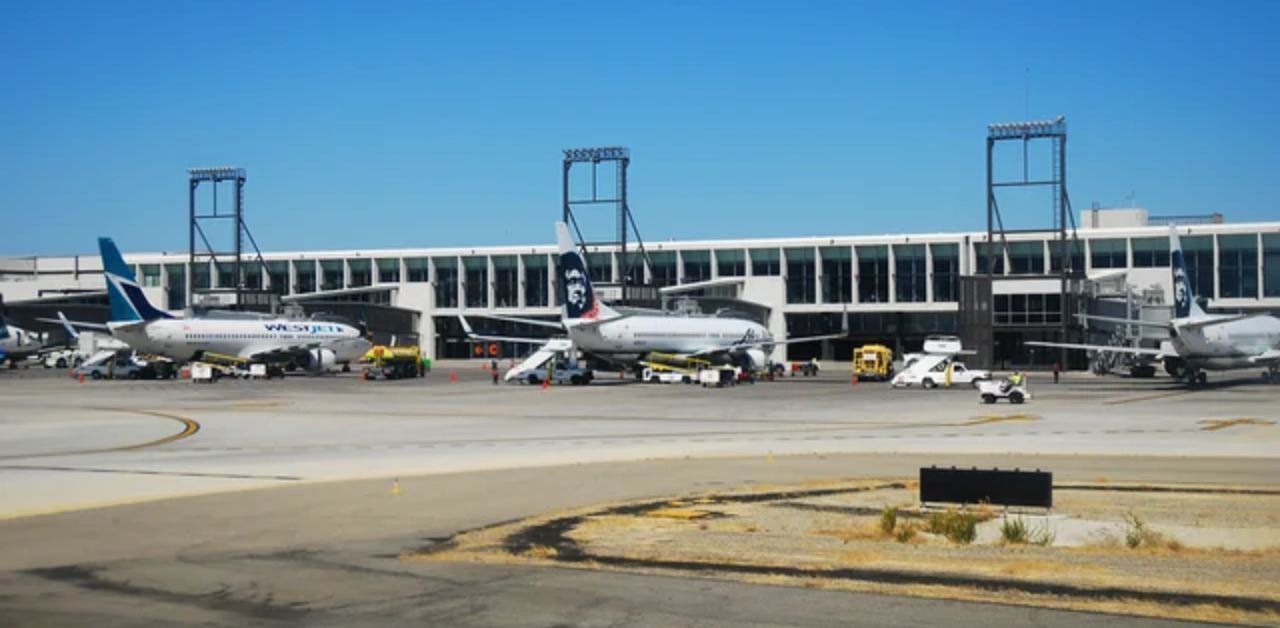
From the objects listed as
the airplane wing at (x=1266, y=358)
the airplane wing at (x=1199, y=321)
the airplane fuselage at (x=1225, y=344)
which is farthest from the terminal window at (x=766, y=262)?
the airplane wing at (x=1199, y=321)

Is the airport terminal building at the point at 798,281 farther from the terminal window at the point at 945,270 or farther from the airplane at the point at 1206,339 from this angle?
the airplane at the point at 1206,339

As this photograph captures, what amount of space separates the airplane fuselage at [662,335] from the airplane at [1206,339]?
2353 cm

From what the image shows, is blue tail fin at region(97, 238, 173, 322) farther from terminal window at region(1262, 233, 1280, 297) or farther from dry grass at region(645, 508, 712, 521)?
terminal window at region(1262, 233, 1280, 297)

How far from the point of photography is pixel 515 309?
145 m

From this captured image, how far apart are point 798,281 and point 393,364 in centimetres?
5676

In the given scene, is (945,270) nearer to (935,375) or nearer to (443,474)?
(935,375)

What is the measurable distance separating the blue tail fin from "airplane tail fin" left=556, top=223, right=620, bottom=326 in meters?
30.3

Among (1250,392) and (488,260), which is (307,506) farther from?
(488,260)

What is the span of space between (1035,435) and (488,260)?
113 metres

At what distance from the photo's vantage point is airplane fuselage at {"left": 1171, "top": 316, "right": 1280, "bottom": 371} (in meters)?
71.4

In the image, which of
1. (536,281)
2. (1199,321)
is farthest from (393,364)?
(536,281)

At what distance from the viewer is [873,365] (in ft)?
287

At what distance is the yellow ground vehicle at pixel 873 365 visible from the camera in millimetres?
87438

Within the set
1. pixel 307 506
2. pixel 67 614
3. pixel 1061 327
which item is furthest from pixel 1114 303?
pixel 67 614
